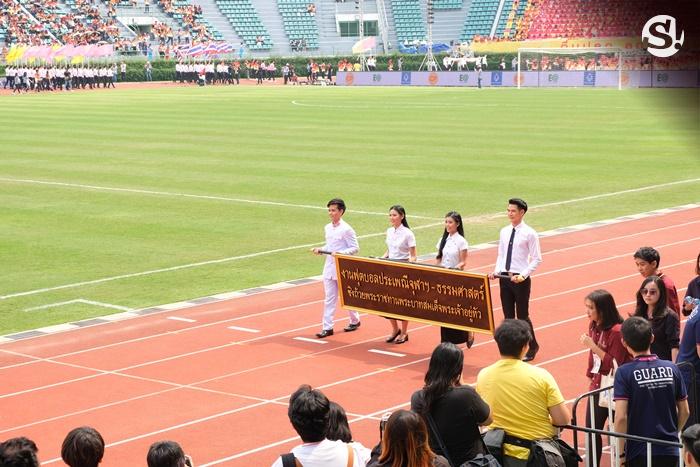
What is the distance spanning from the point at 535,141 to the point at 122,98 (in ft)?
116

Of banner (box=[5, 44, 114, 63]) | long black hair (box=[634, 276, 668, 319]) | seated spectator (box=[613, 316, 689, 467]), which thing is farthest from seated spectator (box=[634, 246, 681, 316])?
banner (box=[5, 44, 114, 63])

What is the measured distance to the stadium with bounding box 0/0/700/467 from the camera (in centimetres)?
938

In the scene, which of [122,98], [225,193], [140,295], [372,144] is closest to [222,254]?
[140,295]

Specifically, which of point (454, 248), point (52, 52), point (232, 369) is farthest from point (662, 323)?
point (52, 52)

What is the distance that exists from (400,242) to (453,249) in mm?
766

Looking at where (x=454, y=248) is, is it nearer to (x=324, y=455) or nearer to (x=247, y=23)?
(x=324, y=455)

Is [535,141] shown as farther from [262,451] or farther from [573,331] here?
[262,451]

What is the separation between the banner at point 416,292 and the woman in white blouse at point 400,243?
394 millimetres

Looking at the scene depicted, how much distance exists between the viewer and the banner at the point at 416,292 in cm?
1184

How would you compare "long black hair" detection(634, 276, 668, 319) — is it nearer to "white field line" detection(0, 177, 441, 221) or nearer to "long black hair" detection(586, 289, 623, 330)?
"long black hair" detection(586, 289, 623, 330)

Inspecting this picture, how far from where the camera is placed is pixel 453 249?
1279 centimetres

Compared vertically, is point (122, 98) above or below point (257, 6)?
below

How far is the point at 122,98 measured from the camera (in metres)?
65.0

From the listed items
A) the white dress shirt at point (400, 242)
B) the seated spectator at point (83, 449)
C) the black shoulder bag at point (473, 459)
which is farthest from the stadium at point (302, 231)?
the black shoulder bag at point (473, 459)
